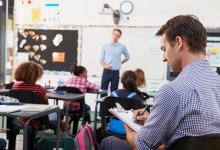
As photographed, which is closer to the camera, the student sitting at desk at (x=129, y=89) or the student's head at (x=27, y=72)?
the student's head at (x=27, y=72)

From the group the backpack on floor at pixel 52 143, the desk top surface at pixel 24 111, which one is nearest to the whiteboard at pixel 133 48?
the backpack on floor at pixel 52 143

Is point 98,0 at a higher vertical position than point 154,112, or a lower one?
higher

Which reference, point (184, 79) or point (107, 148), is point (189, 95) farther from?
point (107, 148)

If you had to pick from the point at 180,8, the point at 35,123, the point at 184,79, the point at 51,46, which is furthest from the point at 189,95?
the point at 51,46

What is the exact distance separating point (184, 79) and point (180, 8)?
18.9ft

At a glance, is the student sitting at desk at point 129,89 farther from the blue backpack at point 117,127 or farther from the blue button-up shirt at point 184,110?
the blue button-up shirt at point 184,110

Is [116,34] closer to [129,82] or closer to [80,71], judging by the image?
[80,71]

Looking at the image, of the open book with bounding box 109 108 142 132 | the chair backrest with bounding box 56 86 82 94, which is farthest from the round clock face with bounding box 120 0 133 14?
the open book with bounding box 109 108 142 132

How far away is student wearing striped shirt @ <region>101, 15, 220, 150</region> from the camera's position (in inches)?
44.9

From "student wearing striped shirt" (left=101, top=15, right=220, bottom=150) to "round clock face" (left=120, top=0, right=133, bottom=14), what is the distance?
5.71 m

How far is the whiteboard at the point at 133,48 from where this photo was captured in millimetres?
6785

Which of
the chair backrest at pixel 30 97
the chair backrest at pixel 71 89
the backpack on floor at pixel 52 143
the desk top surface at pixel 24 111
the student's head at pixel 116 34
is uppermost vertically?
the student's head at pixel 116 34

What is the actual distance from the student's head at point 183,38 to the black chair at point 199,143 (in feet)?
1.01

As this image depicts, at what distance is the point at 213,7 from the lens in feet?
21.3
